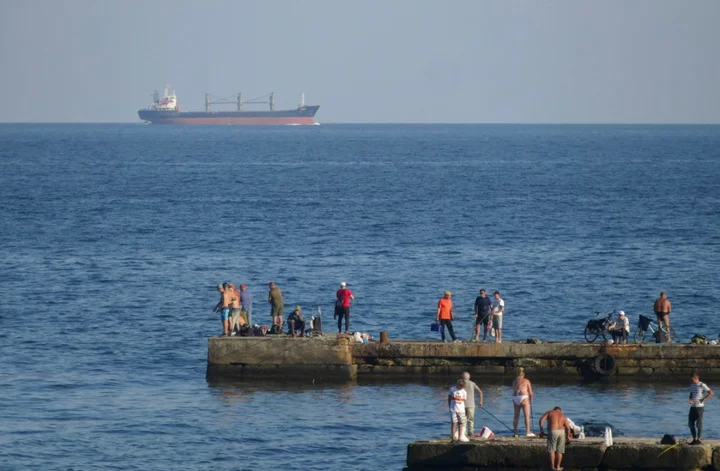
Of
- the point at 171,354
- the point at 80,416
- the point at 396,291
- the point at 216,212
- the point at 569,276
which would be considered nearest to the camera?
the point at 80,416

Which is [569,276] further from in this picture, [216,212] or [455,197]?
[455,197]

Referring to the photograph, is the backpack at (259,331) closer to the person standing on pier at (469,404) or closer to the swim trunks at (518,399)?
the person standing on pier at (469,404)

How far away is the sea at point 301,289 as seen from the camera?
27.6 metres

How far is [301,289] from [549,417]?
89.1ft

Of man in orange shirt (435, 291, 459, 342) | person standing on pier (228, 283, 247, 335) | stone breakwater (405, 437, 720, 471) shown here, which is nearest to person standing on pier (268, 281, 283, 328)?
person standing on pier (228, 283, 247, 335)

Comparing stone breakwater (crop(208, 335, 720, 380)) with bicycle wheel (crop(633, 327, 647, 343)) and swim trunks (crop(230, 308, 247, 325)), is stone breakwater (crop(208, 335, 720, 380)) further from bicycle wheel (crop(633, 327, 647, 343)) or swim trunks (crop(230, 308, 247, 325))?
bicycle wheel (crop(633, 327, 647, 343))

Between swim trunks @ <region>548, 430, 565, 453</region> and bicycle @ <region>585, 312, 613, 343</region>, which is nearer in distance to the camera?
swim trunks @ <region>548, 430, 565, 453</region>

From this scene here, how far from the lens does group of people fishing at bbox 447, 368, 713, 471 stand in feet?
72.6

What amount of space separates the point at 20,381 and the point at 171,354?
17.3 ft

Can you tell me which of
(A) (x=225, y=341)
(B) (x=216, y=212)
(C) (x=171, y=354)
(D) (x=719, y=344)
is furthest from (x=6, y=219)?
(D) (x=719, y=344)

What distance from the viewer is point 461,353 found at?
32.2 meters

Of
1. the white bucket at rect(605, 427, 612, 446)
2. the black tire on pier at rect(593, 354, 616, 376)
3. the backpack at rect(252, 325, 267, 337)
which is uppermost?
the backpack at rect(252, 325, 267, 337)

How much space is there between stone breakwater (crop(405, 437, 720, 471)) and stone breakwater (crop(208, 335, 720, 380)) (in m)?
8.83

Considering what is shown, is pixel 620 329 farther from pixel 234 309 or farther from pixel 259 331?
pixel 234 309
